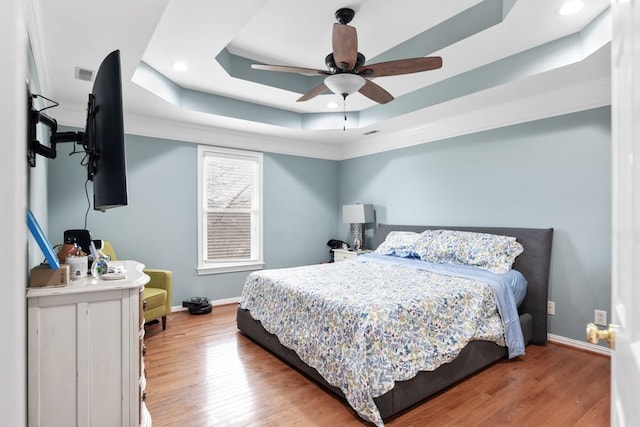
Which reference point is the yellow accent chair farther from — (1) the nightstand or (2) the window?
(1) the nightstand

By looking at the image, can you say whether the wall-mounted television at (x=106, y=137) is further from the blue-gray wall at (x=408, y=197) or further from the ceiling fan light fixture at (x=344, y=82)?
the blue-gray wall at (x=408, y=197)

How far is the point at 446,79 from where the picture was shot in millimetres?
3508

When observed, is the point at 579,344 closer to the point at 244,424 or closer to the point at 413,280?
the point at 413,280

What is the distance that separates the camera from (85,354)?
5.24ft

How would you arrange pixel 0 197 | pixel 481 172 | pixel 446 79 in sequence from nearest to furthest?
pixel 0 197 < pixel 446 79 < pixel 481 172

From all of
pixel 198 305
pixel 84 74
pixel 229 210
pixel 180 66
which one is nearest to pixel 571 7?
pixel 180 66

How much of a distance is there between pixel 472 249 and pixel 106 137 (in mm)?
3230

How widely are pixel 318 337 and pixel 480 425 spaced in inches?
Result: 43.3

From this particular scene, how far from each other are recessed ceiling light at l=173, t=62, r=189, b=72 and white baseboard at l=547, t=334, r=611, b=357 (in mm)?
4345

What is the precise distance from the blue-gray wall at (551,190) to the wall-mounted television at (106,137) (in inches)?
140

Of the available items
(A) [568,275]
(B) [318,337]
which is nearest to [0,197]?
(B) [318,337]

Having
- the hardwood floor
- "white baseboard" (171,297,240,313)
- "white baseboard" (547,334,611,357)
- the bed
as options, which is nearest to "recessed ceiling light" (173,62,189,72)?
the bed

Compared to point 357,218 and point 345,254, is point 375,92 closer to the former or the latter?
point 357,218

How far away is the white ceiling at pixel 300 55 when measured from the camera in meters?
2.22
